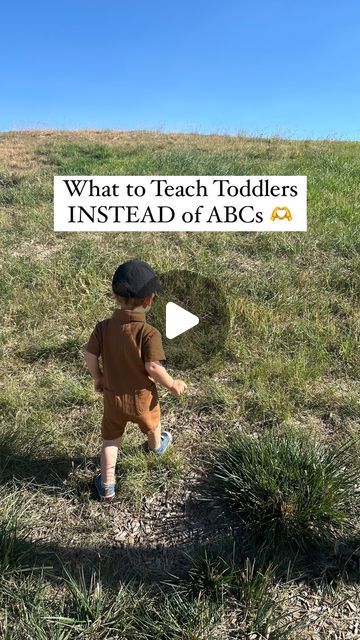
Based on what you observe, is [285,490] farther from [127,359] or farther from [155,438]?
[127,359]

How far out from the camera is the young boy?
2.42m

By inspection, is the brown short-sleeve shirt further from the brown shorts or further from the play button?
the play button

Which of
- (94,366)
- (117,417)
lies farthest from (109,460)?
(94,366)

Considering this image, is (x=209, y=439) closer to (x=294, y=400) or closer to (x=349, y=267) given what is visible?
(x=294, y=400)

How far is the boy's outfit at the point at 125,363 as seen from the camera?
8.14 ft

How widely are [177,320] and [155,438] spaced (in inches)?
65.4

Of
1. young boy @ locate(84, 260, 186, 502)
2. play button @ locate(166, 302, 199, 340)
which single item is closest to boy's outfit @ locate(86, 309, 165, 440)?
young boy @ locate(84, 260, 186, 502)

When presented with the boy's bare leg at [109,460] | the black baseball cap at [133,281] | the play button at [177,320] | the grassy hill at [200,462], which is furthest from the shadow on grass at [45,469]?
the play button at [177,320]

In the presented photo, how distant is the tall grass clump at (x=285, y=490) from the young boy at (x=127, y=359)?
1.79ft

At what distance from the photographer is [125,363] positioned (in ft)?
8.32

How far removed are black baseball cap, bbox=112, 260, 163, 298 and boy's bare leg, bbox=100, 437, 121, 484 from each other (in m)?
0.89

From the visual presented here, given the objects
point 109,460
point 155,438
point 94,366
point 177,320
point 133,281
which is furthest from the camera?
point 177,320

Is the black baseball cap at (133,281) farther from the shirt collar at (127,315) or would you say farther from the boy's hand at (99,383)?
the boy's hand at (99,383)

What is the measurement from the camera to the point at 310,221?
6.48 m
